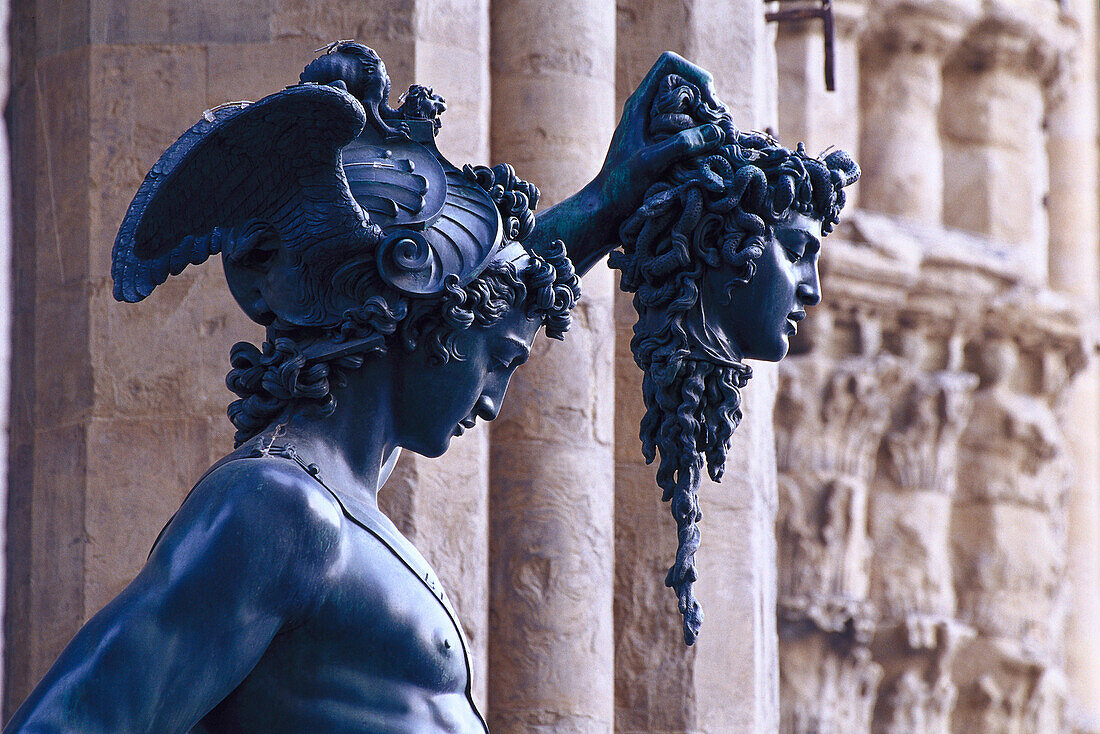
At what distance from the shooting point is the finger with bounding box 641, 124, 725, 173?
2795mm

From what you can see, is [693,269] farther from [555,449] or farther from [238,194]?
[555,449]

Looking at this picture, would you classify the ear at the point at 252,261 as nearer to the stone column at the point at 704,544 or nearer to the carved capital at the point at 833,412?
the stone column at the point at 704,544

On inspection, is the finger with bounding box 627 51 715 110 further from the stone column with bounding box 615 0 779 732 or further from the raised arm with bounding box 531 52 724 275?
the stone column with bounding box 615 0 779 732

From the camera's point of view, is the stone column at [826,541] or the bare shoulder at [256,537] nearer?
the bare shoulder at [256,537]

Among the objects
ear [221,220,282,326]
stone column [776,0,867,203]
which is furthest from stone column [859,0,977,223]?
ear [221,220,282,326]

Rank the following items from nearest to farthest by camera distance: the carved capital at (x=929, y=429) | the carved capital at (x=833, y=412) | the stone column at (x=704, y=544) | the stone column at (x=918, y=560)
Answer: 1. the stone column at (x=704, y=544)
2. the carved capital at (x=833, y=412)
3. the stone column at (x=918, y=560)
4. the carved capital at (x=929, y=429)

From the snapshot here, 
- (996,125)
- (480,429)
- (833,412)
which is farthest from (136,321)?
(996,125)

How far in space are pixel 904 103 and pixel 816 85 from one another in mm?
999

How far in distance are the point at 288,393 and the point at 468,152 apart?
77.3 inches

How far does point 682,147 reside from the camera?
279cm

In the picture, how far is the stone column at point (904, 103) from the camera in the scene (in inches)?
492

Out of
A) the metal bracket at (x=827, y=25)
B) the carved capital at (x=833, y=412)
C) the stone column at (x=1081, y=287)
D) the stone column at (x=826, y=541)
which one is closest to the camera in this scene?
the metal bracket at (x=827, y=25)

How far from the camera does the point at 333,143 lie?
8.54ft

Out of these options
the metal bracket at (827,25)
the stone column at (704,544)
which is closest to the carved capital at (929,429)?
the metal bracket at (827,25)
